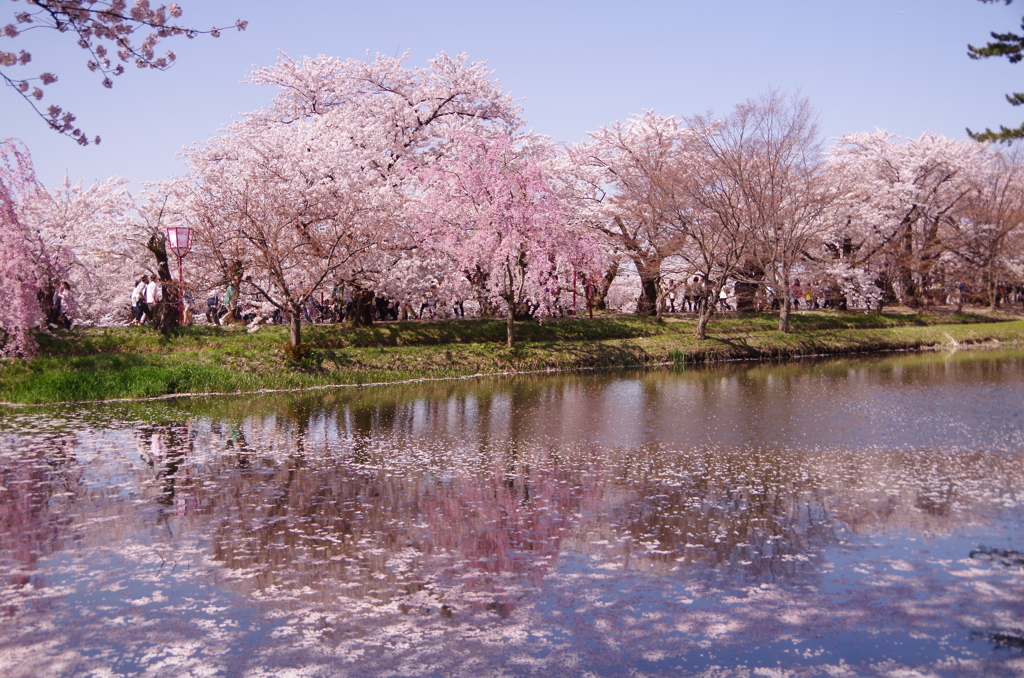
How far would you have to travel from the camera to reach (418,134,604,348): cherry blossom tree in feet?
107

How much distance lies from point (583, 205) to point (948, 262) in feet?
78.1

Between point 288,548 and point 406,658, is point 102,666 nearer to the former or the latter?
point 406,658

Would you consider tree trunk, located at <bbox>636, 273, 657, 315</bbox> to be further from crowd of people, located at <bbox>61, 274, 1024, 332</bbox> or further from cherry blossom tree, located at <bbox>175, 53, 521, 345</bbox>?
cherry blossom tree, located at <bbox>175, 53, 521, 345</bbox>

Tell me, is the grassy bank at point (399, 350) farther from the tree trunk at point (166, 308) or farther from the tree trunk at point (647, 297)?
the tree trunk at point (647, 297)

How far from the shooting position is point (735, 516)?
9914 mm

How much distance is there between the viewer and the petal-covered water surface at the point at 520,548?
250 inches

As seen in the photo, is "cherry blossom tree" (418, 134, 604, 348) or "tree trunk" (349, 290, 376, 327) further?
"tree trunk" (349, 290, 376, 327)

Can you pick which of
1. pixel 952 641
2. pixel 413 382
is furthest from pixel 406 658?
pixel 413 382

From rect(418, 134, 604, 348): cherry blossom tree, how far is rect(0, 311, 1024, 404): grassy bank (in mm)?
2498

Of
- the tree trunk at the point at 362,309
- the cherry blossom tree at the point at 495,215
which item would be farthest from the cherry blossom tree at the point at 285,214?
the cherry blossom tree at the point at 495,215

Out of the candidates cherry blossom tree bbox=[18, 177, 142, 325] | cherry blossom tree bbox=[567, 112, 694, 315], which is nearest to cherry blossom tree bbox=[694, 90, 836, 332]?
cherry blossom tree bbox=[567, 112, 694, 315]

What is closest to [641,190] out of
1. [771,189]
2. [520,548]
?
[771,189]

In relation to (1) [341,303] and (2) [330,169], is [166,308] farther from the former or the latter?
(1) [341,303]

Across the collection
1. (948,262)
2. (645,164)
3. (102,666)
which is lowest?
(102,666)
